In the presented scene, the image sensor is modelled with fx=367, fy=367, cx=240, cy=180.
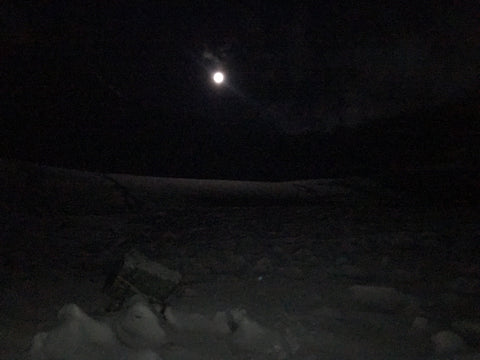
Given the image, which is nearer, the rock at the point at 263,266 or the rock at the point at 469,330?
the rock at the point at 469,330

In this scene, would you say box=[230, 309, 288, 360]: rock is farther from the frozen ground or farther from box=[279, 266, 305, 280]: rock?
→ box=[279, 266, 305, 280]: rock

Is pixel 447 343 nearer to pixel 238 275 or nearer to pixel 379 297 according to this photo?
pixel 379 297

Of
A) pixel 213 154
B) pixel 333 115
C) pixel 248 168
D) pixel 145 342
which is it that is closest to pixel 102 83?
pixel 213 154

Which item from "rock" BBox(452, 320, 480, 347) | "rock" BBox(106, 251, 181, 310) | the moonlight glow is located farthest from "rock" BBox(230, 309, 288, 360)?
the moonlight glow

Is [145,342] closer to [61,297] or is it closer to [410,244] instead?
[61,297]

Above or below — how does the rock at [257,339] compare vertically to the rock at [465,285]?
below

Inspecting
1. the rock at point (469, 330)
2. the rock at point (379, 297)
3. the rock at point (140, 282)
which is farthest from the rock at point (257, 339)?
the rock at point (469, 330)

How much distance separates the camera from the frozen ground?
124 centimetres

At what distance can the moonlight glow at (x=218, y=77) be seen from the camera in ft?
20.8

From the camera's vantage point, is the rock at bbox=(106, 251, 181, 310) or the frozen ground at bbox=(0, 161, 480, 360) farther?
the rock at bbox=(106, 251, 181, 310)

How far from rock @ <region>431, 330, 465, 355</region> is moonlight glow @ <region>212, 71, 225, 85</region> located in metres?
5.70

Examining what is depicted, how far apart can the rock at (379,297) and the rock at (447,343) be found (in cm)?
26

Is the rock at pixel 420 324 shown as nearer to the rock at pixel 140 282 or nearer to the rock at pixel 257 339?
the rock at pixel 257 339

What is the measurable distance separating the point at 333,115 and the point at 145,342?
6205 mm
